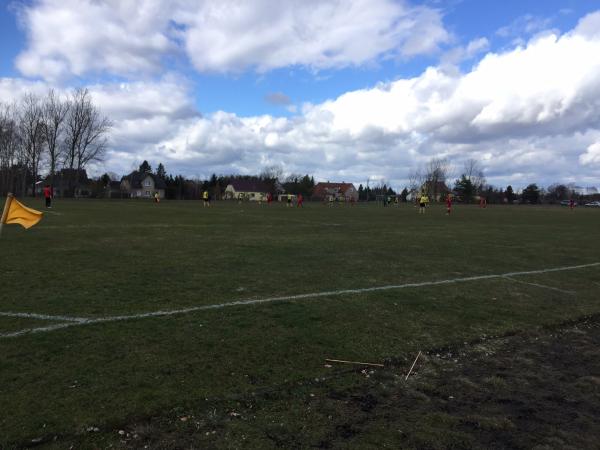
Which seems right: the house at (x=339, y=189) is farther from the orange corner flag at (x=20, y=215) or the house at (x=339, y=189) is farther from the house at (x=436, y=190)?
the orange corner flag at (x=20, y=215)

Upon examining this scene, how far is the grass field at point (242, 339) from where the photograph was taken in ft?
11.4

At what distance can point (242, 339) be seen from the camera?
534 cm

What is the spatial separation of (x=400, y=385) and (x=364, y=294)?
3465mm

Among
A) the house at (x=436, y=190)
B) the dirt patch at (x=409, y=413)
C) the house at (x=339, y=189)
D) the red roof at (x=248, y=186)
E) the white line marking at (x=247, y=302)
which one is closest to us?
the dirt patch at (x=409, y=413)

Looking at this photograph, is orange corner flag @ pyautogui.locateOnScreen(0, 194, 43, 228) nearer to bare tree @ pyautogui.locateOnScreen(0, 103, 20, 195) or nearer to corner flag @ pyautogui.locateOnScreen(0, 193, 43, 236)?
corner flag @ pyautogui.locateOnScreen(0, 193, 43, 236)

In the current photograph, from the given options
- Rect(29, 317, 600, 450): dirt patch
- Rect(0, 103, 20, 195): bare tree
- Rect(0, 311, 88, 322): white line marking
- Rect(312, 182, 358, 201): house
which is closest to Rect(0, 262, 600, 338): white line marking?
Rect(0, 311, 88, 322): white line marking

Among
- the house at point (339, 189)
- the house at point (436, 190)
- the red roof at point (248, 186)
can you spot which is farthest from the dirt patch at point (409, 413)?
the house at point (339, 189)

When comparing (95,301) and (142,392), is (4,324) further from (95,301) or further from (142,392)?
(142,392)

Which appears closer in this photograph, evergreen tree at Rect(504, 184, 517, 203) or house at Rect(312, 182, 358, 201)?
evergreen tree at Rect(504, 184, 517, 203)

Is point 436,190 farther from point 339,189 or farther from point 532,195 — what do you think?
point 339,189

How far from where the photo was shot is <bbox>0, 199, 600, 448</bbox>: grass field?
11.4 feet

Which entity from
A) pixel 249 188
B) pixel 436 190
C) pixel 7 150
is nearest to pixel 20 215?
pixel 7 150

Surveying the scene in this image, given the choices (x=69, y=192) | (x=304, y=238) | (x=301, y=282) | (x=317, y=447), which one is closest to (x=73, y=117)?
(x=69, y=192)

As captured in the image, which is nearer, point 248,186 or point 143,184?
point 143,184
